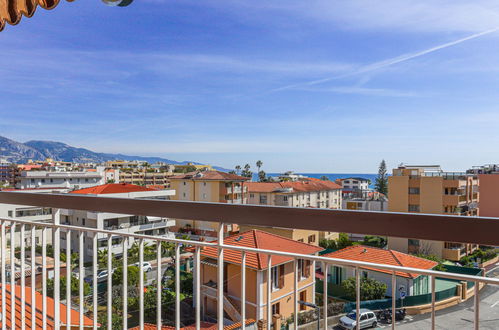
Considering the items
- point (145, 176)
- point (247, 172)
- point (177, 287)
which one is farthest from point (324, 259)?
point (145, 176)

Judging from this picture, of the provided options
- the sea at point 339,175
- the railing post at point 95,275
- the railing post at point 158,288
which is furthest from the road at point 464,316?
the sea at point 339,175

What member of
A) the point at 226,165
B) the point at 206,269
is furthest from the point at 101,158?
the point at 206,269

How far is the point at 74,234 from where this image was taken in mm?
2080

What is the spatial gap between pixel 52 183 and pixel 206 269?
244 centimetres

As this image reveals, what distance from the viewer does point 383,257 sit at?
1.30 meters

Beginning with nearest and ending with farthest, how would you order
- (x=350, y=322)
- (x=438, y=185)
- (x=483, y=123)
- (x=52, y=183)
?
(x=350, y=322), (x=438, y=185), (x=52, y=183), (x=483, y=123)

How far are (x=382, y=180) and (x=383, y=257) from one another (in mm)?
1870

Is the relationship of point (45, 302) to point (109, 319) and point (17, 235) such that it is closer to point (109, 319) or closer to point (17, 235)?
point (109, 319)

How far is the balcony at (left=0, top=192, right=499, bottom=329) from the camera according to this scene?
1.03m

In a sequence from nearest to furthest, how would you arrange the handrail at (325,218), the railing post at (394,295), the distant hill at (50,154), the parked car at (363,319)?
the handrail at (325,218) < the railing post at (394,295) < the parked car at (363,319) < the distant hill at (50,154)

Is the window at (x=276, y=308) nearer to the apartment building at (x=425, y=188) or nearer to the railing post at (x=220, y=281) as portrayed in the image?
the railing post at (x=220, y=281)

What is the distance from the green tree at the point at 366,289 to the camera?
4.07ft

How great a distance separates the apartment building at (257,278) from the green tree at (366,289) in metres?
0.13

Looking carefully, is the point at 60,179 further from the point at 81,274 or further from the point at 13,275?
the point at 81,274
